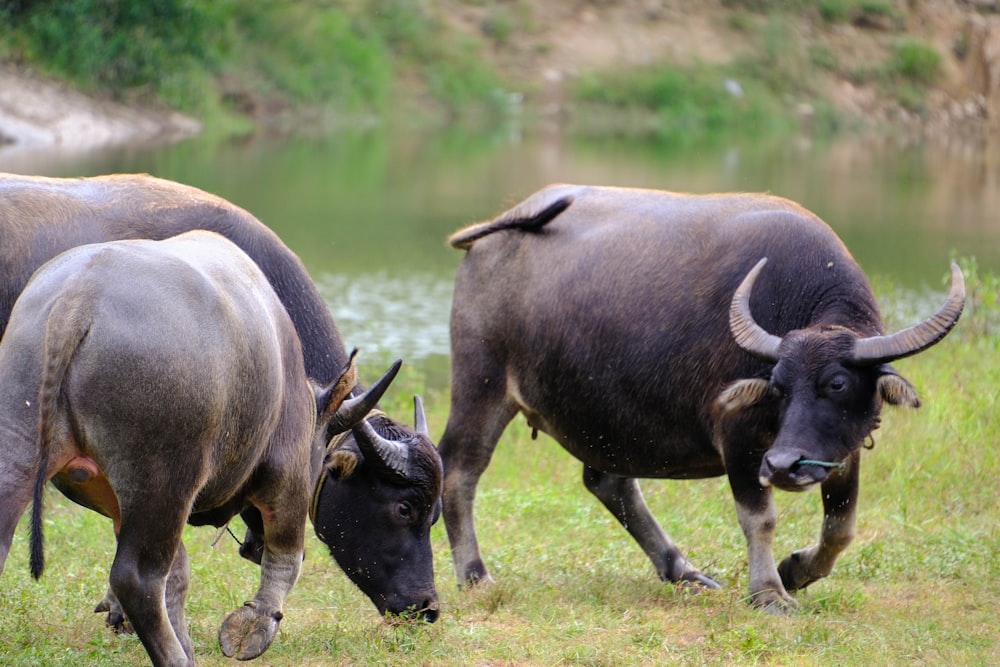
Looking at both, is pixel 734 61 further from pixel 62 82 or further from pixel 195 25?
pixel 62 82

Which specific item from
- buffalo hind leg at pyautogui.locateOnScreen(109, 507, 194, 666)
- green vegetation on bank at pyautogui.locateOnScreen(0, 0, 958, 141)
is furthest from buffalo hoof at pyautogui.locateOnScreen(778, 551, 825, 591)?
green vegetation on bank at pyautogui.locateOnScreen(0, 0, 958, 141)

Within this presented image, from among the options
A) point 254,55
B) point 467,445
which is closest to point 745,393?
point 467,445

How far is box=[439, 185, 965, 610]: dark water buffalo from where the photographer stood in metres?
6.16

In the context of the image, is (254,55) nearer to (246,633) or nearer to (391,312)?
(391,312)

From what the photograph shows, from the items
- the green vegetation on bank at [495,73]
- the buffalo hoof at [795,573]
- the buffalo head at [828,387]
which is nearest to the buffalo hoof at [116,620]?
the buffalo head at [828,387]

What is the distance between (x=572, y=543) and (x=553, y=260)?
161cm

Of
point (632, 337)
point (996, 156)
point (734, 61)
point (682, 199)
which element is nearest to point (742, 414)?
point (632, 337)

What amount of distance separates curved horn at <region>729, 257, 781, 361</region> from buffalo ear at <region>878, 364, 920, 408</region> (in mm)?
469

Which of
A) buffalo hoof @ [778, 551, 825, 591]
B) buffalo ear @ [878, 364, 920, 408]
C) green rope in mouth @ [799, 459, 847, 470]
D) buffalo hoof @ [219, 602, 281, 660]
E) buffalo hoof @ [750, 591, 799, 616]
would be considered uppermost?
buffalo ear @ [878, 364, 920, 408]

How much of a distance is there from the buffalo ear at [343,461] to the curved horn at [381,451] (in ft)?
0.18

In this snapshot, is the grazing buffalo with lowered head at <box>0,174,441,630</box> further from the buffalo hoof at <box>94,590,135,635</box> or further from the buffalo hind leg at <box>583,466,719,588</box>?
the buffalo hind leg at <box>583,466,719,588</box>

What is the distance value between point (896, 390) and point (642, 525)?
5.89ft

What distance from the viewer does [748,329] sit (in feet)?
20.7

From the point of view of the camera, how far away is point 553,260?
7.30m
